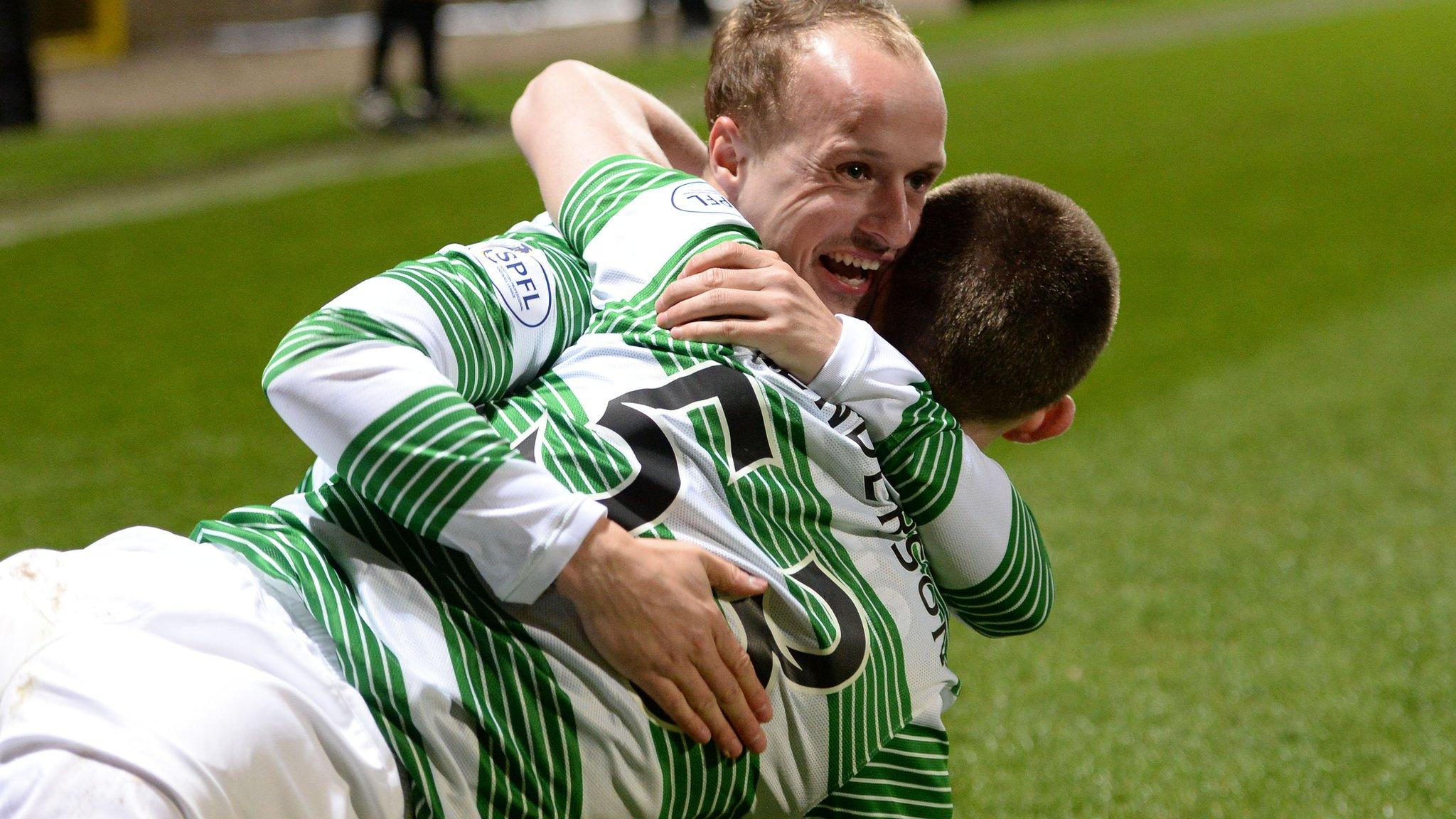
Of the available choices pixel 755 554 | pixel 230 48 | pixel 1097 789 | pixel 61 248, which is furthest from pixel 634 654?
pixel 230 48

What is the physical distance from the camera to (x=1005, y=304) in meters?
1.53

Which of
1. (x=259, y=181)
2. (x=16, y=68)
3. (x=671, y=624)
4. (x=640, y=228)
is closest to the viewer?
(x=671, y=624)

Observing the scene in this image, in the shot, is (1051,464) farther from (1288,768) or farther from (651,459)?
(651,459)

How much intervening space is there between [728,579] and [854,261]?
1.57 ft

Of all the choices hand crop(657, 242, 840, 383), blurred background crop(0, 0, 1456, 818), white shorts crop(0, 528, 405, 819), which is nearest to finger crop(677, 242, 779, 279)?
hand crop(657, 242, 840, 383)

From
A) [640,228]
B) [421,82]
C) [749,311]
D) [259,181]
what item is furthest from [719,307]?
[421,82]

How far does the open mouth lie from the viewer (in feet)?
5.27

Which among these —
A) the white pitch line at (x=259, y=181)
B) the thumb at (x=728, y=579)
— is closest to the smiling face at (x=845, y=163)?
the thumb at (x=728, y=579)

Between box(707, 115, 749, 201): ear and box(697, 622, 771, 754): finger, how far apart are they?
22.8 inches

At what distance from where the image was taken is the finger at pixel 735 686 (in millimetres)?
1244

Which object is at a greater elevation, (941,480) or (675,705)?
(941,480)

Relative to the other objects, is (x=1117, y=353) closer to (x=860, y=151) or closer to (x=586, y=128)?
(x=586, y=128)

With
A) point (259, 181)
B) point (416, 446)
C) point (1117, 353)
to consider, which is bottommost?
point (259, 181)

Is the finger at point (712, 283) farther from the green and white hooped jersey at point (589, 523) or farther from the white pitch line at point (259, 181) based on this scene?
the white pitch line at point (259, 181)
